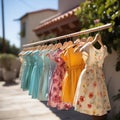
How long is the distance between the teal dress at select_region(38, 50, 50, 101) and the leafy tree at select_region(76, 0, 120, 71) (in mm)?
1108

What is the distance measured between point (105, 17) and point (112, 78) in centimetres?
134

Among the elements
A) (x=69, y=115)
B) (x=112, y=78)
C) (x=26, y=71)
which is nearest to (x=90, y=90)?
(x=112, y=78)

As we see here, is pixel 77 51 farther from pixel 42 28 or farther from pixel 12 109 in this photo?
pixel 42 28

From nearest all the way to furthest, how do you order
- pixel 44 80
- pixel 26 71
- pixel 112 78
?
pixel 44 80, pixel 112 78, pixel 26 71

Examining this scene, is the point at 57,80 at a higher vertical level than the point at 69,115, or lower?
higher

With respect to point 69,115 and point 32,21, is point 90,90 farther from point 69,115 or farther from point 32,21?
point 32,21

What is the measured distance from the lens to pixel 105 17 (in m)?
5.02

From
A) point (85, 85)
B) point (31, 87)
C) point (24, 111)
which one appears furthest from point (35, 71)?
point (85, 85)

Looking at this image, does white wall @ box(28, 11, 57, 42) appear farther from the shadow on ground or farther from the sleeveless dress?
the shadow on ground

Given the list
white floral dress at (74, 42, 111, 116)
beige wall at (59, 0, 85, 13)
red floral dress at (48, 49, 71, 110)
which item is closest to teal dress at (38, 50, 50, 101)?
red floral dress at (48, 49, 71, 110)

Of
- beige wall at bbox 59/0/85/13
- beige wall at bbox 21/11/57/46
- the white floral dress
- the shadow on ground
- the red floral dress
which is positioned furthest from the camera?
beige wall at bbox 21/11/57/46

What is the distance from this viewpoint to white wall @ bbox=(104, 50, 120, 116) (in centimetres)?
551

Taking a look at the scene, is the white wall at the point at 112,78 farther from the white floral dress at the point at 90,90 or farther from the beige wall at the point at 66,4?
the beige wall at the point at 66,4

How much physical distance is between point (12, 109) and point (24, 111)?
1.38 feet
